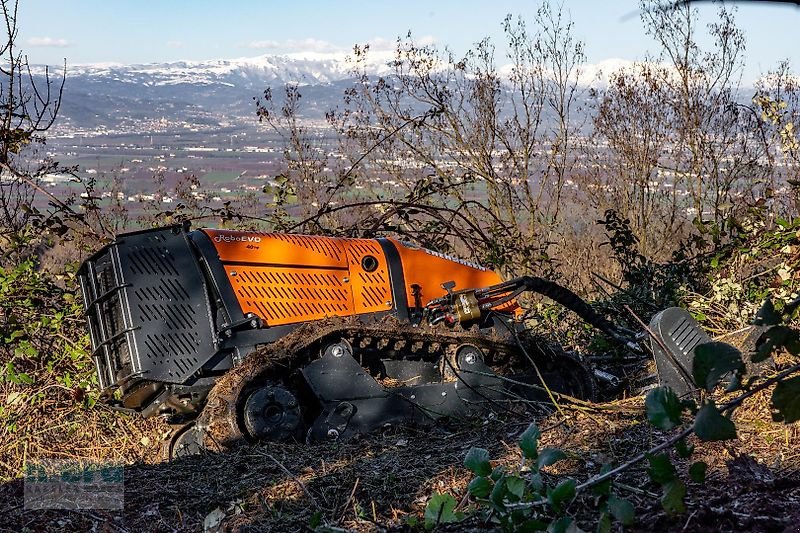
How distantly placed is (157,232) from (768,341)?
14.5 ft

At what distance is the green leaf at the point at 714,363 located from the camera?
7.48ft

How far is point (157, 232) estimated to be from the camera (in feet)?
19.2

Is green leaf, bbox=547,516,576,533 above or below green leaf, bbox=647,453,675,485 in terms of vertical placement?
below

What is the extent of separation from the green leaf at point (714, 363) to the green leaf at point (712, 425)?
0.06 meters

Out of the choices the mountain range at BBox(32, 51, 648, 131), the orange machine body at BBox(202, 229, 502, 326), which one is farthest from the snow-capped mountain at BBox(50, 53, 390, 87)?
the orange machine body at BBox(202, 229, 502, 326)

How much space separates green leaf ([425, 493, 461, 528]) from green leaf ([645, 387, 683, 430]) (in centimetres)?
96

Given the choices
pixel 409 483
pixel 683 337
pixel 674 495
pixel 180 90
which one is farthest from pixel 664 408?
pixel 180 90

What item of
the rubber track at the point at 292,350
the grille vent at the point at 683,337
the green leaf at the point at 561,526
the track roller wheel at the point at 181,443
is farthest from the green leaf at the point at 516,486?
the track roller wheel at the point at 181,443

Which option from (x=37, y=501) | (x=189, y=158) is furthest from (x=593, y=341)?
(x=189, y=158)

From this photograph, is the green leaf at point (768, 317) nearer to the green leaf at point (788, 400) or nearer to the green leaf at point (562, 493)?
the green leaf at point (788, 400)

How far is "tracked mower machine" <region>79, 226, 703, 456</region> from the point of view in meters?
5.57

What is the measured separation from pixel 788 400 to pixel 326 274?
13.8ft

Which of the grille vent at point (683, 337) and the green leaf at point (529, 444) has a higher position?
the green leaf at point (529, 444)

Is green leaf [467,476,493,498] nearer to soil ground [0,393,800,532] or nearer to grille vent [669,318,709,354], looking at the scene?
soil ground [0,393,800,532]
